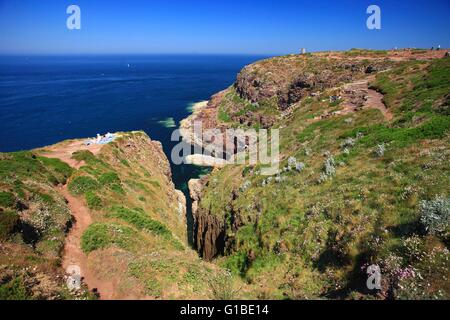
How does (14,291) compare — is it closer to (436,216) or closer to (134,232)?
(134,232)

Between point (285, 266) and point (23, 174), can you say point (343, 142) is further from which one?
point (23, 174)

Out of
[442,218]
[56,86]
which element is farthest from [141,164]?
[56,86]

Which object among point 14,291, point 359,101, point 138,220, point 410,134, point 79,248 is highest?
point 359,101

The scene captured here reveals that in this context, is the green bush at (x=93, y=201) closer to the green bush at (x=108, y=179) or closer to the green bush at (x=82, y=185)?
the green bush at (x=82, y=185)

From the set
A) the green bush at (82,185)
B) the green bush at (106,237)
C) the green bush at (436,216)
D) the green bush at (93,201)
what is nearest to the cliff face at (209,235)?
the green bush at (106,237)

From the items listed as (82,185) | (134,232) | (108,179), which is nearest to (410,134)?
(134,232)

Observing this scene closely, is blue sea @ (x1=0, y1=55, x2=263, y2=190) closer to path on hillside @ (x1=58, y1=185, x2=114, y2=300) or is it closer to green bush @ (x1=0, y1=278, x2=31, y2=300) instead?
path on hillside @ (x1=58, y1=185, x2=114, y2=300)

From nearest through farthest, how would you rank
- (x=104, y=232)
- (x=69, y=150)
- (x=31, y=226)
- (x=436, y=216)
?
(x=436, y=216) → (x=31, y=226) → (x=104, y=232) → (x=69, y=150)
